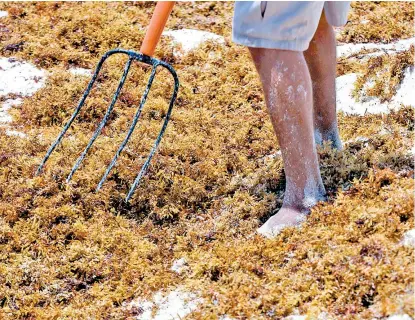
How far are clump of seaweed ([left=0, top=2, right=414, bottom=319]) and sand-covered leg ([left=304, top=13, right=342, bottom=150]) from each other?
22 cm

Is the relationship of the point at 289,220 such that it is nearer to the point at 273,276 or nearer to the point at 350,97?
the point at 273,276

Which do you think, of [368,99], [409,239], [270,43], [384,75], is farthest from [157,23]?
[384,75]

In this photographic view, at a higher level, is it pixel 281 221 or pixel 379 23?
pixel 379 23

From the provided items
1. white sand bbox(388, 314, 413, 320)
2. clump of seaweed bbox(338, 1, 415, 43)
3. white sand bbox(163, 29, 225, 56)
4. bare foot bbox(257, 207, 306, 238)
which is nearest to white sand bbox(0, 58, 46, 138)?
white sand bbox(163, 29, 225, 56)

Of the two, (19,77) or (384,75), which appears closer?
(384,75)

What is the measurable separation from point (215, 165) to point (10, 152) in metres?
1.98

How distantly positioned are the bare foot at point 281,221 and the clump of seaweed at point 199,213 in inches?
3.2

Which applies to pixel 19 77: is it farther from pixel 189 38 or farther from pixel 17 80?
pixel 189 38

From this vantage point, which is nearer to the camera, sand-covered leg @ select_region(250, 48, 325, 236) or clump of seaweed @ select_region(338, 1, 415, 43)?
sand-covered leg @ select_region(250, 48, 325, 236)

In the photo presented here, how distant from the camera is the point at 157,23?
16.2ft

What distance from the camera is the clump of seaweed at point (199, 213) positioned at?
157 inches

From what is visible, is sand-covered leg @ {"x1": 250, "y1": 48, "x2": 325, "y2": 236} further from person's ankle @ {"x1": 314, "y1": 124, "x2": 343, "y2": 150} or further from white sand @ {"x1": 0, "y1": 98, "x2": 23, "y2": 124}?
white sand @ {"x1": 0, "y1": 98, "x2": 23, "y2": 124}

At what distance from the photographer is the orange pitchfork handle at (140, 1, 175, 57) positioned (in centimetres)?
481

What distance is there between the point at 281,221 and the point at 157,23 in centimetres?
176
